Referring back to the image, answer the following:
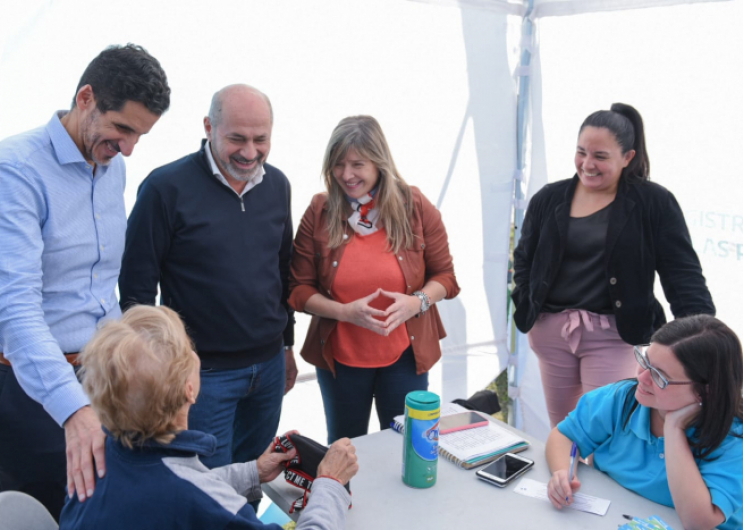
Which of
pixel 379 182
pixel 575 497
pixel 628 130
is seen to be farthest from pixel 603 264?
pixel 575 497

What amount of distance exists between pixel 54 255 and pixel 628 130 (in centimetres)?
217

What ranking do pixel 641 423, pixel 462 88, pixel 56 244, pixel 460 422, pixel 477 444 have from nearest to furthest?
pixel 56 244 → pixel 641 423 → pixel 477 444 → pixel 460 422 → pixel 462 88

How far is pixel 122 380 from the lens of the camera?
46.3 inches

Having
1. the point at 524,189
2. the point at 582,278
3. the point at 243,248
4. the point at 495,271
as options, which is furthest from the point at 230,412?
the point at 524,189

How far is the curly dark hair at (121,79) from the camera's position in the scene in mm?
1568

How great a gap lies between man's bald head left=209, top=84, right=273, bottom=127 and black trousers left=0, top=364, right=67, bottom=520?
984mm

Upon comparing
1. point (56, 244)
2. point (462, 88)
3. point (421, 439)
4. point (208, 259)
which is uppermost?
point (462, 88)

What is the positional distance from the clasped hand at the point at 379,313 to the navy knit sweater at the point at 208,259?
0.28 meters

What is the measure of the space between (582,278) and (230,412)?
155 cm

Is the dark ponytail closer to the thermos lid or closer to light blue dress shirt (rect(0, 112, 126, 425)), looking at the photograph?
the thermos lid

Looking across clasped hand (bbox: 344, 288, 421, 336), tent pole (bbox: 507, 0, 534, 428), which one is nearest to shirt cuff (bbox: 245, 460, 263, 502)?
clasped hand (bbox: 344, 288, 421, 336)

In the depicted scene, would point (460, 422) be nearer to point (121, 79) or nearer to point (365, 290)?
point (365, 290)

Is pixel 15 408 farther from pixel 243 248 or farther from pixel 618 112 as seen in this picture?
pixel 618 112

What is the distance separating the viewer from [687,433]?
1.60 meters
